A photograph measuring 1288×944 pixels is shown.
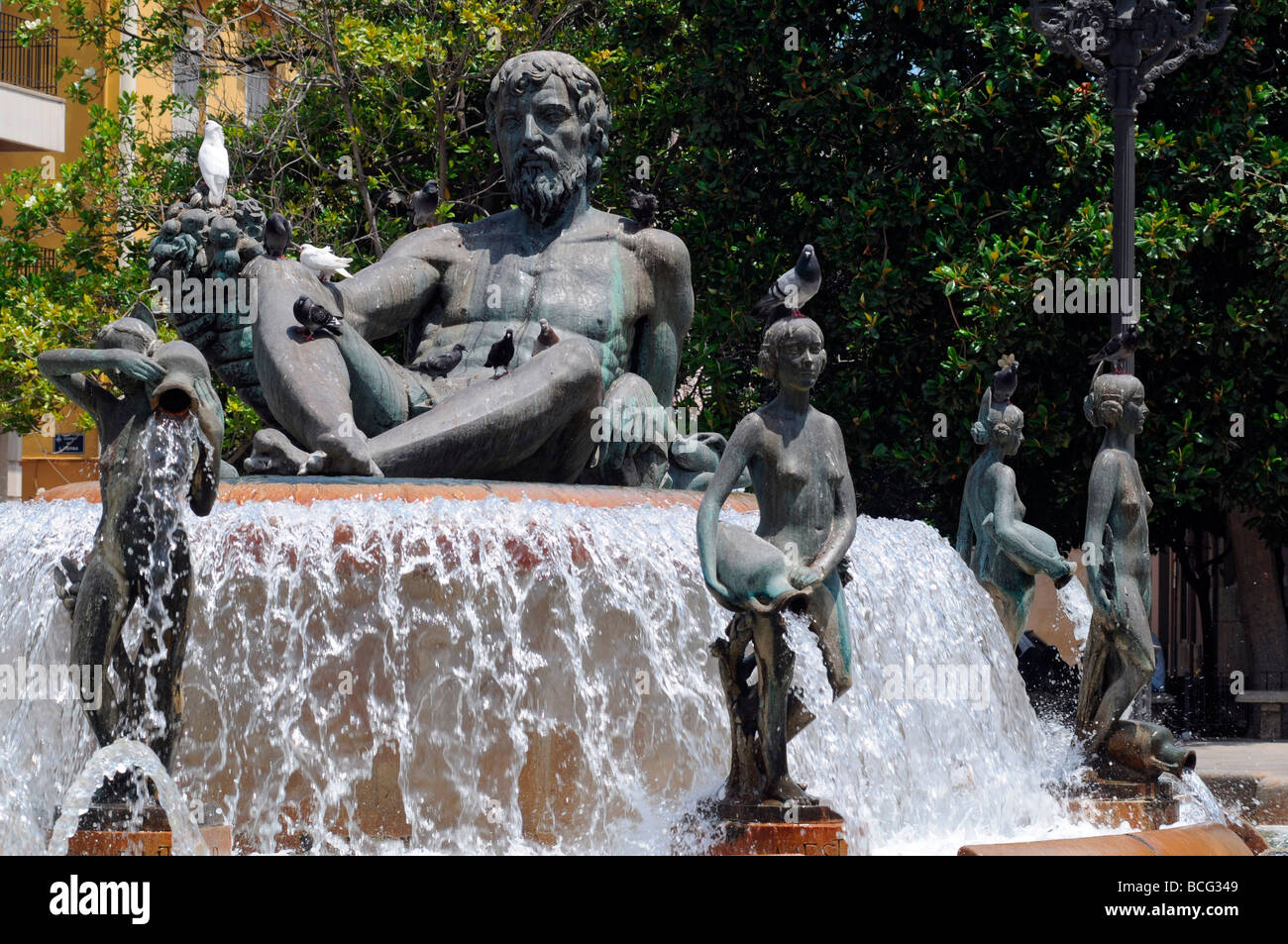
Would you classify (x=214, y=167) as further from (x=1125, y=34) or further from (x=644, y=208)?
(x=1125, y=34)

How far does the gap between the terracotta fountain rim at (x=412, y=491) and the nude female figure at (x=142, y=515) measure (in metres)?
0.73

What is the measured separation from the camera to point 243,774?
268 inches

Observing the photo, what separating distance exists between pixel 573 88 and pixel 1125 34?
15.5 ft

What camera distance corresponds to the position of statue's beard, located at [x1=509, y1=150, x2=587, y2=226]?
29.4 feet

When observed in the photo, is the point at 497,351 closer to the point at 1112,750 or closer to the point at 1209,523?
the point at 1112,750

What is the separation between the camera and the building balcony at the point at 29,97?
2472 cm

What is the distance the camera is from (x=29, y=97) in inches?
985

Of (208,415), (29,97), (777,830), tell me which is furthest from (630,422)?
(29,97)

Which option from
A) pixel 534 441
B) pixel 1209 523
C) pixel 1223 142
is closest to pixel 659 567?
pixel 534 441

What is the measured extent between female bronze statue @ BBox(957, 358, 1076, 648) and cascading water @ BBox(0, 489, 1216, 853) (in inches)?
89.8

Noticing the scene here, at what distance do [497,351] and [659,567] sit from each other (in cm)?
171

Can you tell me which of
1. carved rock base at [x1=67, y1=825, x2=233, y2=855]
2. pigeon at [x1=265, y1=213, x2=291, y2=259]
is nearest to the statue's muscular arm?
pigeon at [x1=265, y1=213, x2=291, y2=259]

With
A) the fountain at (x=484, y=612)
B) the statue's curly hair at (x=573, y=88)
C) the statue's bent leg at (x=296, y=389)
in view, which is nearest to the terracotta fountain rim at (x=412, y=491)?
the fountain at (x=484, y=612)

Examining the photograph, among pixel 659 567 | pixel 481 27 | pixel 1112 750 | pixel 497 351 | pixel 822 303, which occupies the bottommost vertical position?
pixel 1112 750
